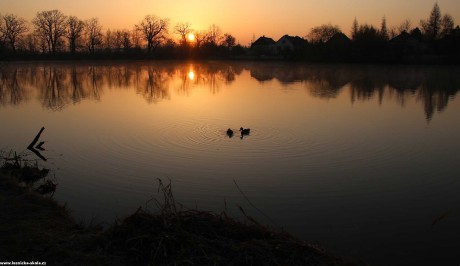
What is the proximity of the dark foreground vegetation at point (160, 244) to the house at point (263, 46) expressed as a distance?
90.9m

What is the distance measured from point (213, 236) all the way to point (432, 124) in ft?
44.0

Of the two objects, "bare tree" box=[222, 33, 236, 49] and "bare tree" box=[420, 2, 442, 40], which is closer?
"bare tree" box=[420, 2, 442, 40]

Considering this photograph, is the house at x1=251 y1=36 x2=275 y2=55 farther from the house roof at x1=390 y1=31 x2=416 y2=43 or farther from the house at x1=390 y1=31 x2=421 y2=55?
the house at x1=390 y1=31 x2=421 y2=55

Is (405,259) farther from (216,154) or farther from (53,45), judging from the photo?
(53,45)

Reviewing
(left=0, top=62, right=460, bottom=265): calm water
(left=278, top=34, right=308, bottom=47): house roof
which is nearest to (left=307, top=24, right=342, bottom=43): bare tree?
(left=278, top=34, right=308, bottom=47): house roof

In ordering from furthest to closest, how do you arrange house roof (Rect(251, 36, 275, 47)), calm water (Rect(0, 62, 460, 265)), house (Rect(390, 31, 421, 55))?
house roof (Rect(251, 36, 275, 47)) < house (Rect(390, 31, 421, 55)) < calm water (Rect(0, 62, 460, 265))

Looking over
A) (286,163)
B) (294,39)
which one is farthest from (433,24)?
(286,163)

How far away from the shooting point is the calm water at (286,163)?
689cm

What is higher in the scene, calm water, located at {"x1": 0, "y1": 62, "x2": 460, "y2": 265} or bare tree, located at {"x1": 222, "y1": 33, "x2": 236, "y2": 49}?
bare tree, located at {"x1": 222, "y1": 33, "x2": 236, "y2": 49}

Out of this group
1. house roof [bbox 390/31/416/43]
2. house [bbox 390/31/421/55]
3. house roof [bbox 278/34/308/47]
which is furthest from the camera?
house roof [bbox 278/34/308/47]

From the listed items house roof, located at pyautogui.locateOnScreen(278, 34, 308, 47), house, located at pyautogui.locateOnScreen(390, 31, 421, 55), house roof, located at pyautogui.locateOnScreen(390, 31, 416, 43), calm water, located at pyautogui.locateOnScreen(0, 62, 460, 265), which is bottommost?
calm water, located at pyautogui.locateOnScreen(0, 62, 460, 265)

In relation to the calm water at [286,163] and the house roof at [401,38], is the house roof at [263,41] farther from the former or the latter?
the calm water at [286,163]

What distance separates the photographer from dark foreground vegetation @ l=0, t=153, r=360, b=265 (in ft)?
15.6

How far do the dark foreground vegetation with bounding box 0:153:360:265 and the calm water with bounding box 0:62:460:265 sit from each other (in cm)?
140
